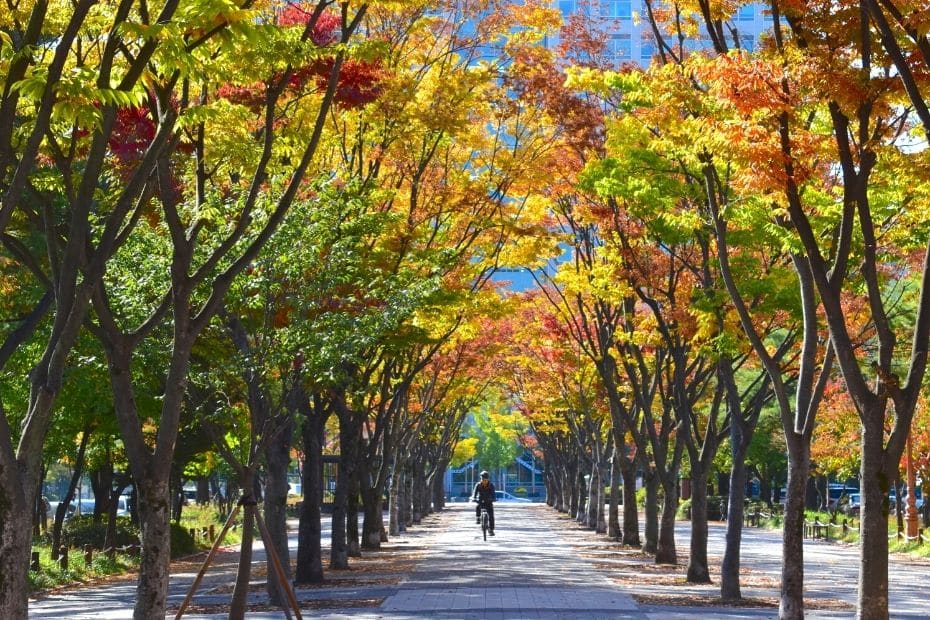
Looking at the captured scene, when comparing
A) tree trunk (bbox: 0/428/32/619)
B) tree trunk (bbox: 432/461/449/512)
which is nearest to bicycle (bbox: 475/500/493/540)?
tree trunk (bbox: 0/428/32/619)

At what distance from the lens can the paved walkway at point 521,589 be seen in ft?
55.8

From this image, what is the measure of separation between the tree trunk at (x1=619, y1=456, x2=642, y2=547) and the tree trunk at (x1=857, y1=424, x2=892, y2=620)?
947 inches

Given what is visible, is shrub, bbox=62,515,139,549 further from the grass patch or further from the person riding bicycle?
the person riding bicycle

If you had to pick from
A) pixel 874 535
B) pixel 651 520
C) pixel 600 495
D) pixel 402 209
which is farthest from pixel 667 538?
pixel 874 535

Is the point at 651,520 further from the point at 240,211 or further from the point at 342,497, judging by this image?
the point at 240,211

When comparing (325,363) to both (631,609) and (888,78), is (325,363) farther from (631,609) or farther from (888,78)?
(888,78)

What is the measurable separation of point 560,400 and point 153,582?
114 feet

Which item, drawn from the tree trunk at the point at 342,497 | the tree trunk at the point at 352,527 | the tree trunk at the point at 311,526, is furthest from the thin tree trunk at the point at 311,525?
the tree trunk at the point at 352,527

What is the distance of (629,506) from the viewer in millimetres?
35594

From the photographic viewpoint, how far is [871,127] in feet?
41.9

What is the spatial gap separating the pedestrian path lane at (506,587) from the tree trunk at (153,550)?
200 inches

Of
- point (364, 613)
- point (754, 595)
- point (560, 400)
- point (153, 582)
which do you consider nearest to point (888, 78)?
point (153, 582)

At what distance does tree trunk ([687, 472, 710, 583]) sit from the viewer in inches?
834

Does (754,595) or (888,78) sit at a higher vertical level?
(888,78)
